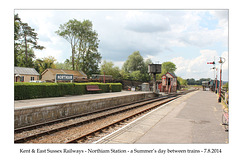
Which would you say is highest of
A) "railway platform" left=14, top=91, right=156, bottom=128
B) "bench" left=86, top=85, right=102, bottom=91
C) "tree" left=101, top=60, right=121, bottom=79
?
"tree" left=101, top=60, right=121, bottom=79

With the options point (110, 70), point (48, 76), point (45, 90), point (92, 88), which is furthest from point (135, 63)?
point (45, 90)

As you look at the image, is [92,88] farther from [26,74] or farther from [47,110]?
[26,74]

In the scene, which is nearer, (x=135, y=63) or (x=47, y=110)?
(x=47, y=110)

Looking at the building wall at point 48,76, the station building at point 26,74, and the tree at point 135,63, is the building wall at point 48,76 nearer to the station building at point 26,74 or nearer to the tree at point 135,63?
the station building at point 26,74

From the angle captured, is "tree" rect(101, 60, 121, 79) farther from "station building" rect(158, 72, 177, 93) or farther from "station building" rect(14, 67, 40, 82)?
"station building" rect(14, 67, 40, 82)

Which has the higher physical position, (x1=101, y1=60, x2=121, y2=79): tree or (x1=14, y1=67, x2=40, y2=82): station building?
(x1=101, y1=60, x2=121, y2=79): tree

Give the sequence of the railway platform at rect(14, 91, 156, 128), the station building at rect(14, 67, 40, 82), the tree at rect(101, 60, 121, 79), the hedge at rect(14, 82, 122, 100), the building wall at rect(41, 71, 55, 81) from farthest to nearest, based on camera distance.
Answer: the tree at rect(101, 60, 121, 79)
the building wall at rect(41, 71, 55, 81)
the station building at rect(14, 67, 40, 82)
the hedge at rect(14, 82, 122, 100)
the railway platform at rect(14, 91, 156, 128)

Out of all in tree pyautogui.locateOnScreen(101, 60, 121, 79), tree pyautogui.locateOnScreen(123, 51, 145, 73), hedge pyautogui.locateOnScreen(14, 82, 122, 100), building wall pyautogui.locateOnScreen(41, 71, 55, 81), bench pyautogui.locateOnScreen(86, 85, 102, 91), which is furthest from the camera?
tree pyautogui.locateOnScreen(123, 51, 145, 73)

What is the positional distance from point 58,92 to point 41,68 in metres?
37.2

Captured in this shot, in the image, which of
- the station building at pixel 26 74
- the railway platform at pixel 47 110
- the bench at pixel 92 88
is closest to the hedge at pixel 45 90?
the bench at pixel 92 88

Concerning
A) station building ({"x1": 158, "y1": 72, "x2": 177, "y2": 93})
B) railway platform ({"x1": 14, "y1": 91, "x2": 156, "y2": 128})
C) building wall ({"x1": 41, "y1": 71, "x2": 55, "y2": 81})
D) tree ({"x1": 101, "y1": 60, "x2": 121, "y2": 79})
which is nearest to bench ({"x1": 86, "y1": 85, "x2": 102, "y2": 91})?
railway platform ({"x1": 14, "y1": 91, "x2": 156, "y2": 128})

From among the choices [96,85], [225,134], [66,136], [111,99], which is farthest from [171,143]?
[96,85]

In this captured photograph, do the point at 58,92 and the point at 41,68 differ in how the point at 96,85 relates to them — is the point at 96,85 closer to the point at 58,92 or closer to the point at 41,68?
the point at 58,92

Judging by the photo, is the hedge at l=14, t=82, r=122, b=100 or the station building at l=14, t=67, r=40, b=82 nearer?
the hedge at l=14, t=82, r=122, b=100
